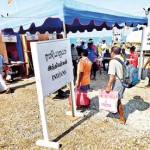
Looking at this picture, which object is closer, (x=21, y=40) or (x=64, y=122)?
(x=64, y=122)

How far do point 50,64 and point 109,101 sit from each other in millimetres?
1757

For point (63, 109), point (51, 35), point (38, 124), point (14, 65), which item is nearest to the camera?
point (38, 124)

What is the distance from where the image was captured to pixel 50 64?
410cm

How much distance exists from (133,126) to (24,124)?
2.82 meters

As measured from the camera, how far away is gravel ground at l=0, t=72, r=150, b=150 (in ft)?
14.0

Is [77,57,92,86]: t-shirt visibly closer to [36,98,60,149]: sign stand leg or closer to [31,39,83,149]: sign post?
[31,39,83,149]: sign post

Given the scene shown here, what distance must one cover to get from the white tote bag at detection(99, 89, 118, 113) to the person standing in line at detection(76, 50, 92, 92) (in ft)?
3.13

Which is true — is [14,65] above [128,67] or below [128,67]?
below

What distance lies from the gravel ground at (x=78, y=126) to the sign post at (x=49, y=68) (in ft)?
1.61

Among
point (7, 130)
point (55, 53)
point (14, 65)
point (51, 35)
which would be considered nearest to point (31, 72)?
point (14, 65)

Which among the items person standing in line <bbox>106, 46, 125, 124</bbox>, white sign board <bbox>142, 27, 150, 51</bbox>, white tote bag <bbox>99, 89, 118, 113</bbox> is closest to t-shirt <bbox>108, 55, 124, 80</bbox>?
person standing in line <bbox>106, 46, 125, 124</bbox>

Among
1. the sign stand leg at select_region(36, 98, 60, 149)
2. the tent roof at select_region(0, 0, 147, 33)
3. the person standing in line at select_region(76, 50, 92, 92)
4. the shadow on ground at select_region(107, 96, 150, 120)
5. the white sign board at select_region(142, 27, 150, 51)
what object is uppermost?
the tent roof at select_region(0, 0, 147, 33)

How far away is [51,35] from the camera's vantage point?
13398mm

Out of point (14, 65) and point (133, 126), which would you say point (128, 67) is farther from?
point (14, 65)
